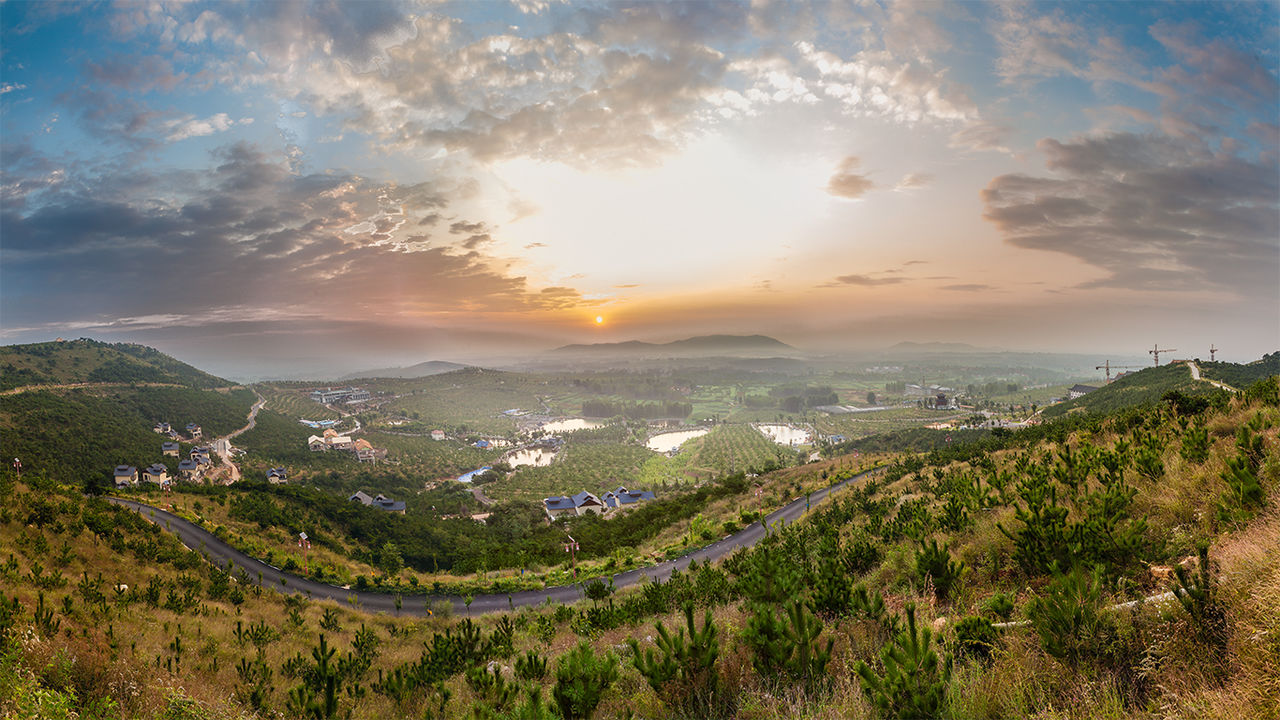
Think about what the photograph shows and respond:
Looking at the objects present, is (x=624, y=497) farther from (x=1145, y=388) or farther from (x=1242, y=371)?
(x=1242, y=371)

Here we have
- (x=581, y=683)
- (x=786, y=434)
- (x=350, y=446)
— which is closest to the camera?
(x=581, y=683)

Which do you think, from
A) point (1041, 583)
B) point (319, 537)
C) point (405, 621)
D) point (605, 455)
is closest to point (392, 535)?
point (319, 537)

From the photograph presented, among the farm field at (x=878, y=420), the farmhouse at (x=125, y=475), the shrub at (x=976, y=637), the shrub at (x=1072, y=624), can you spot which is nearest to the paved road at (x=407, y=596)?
the shrub at (x=976, y=637)

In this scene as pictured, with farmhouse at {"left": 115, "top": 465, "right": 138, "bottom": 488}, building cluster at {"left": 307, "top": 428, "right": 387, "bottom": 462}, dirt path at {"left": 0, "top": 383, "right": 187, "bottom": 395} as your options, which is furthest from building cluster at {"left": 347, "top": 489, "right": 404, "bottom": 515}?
dirt path at {"left": 0, "top": 383, "right": 187, "bottom": 395}

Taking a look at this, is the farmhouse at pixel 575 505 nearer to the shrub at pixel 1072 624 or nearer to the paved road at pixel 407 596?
the paved road at pixel 407 596

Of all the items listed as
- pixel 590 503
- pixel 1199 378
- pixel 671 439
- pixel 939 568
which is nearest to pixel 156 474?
pixel 590 503
